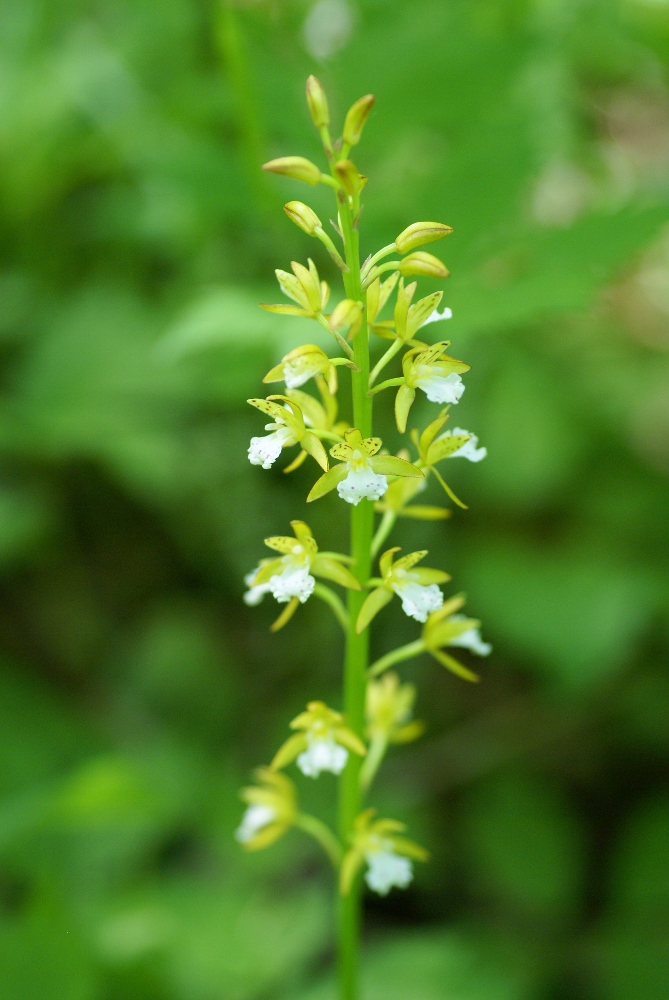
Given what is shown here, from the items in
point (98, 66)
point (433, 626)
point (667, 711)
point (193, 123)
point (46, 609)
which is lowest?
point (433, 626)

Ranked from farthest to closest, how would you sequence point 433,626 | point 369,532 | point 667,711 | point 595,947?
1. point 667,711
2. point 595,947
3. point 433,626
4. point 369,532

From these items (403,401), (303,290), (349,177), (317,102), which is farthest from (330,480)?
(317,102)

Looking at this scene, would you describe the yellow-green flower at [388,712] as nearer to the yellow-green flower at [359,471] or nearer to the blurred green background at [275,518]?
the yellow-green flower at [359,471]

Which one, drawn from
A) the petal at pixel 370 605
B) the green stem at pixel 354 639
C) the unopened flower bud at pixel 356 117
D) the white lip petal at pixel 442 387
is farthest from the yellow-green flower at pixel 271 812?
the unopened flower bud at pixel 356 117

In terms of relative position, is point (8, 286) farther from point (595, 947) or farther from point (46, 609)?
point (595, 947)

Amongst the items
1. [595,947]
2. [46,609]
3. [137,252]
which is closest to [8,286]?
[137,252]

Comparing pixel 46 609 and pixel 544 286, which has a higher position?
pixel 46 609
